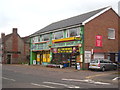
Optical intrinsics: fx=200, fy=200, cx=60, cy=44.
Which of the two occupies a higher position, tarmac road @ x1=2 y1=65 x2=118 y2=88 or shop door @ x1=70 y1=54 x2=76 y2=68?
shop door @ x1=70 y1=54 x2=76 y2=68

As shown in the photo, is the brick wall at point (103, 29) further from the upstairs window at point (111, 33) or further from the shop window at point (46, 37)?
the shop window at point (46, 37)

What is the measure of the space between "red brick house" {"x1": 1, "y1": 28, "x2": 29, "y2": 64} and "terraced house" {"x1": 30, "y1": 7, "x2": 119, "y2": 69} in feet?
62.4

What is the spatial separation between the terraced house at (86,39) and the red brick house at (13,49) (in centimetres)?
1901

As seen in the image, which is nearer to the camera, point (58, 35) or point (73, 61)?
point (73, 61)

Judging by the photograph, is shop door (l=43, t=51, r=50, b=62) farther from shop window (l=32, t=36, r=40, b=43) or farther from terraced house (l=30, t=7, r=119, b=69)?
shop window (l=32, t=36, r=40, b=43)

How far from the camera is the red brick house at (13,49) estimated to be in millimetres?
49062

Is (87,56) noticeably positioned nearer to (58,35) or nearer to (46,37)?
(58,35)

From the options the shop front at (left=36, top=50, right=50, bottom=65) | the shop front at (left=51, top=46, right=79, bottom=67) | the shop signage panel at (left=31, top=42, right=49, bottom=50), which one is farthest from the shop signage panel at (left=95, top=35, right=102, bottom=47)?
the shop front at (left=36, top=50, right=50, bottom=65)

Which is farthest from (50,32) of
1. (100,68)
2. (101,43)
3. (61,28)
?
(100,68)

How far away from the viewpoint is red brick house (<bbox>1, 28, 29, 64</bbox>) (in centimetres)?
4906

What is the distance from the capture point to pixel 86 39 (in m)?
26.5

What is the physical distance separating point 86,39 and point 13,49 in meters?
28.5

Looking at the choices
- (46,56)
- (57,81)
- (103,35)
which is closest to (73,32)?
(103,35)

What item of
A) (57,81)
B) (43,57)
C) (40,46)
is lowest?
(57,81)
